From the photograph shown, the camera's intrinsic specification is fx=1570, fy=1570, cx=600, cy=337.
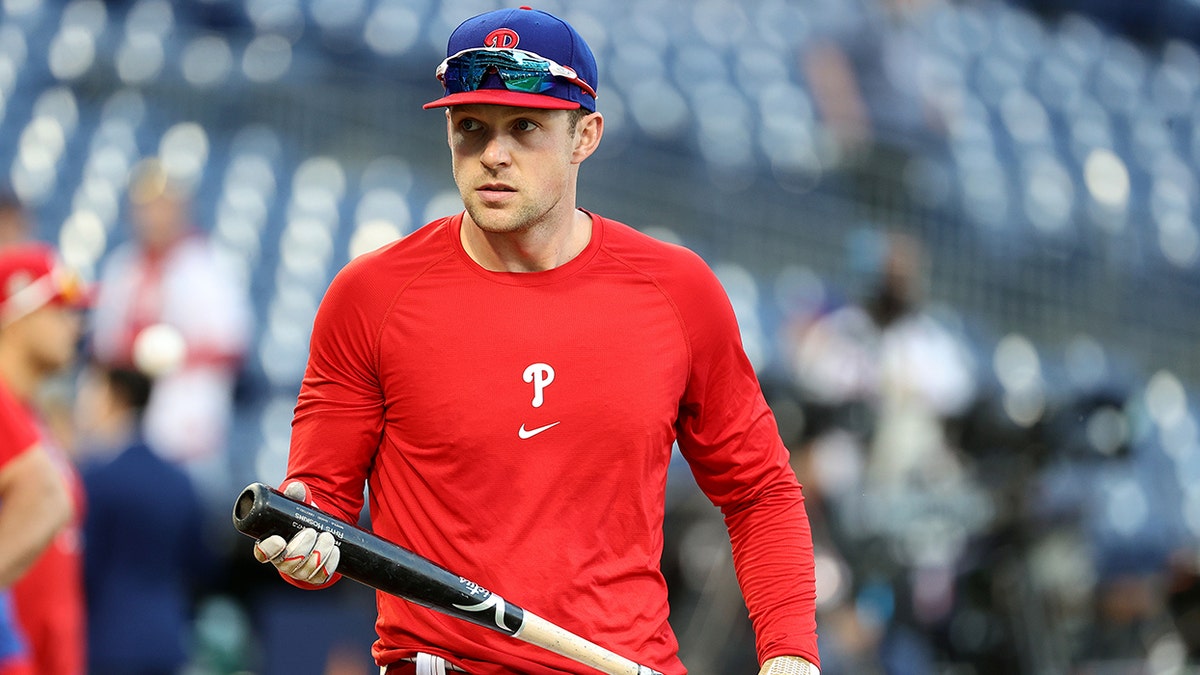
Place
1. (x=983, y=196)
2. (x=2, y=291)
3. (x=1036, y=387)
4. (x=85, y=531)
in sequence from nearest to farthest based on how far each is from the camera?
(x=2, y=291) → (x=85, y=531) → (x=1036, y=387) → (x=983, y=196)

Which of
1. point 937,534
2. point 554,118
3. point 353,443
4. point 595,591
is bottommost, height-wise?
point 937,534

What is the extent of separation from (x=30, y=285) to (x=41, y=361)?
0.78ft

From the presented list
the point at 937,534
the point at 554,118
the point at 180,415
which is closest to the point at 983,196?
the point at 937,534

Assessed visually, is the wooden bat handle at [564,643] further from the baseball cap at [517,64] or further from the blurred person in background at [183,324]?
the blurred person in background at [183,324]

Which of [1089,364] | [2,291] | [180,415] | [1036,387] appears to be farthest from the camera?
[1089,364]

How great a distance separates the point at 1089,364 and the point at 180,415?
5.67m

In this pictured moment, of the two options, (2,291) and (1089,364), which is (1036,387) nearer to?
(1089,364)

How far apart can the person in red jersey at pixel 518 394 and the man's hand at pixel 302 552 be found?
0.67 ft

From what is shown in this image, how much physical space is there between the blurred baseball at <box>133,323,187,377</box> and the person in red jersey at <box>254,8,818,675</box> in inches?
150

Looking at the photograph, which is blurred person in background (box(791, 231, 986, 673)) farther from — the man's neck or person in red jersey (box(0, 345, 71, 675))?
the man's neck

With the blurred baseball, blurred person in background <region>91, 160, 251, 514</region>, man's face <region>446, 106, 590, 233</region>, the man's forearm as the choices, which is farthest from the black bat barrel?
blurred person in background <region>91, 160, 251, 514</region>

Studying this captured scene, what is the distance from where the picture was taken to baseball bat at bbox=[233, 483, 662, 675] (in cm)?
265

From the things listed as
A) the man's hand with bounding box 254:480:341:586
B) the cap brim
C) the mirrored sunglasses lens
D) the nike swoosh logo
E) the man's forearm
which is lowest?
the man's forearm

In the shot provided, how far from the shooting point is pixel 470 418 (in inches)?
113
